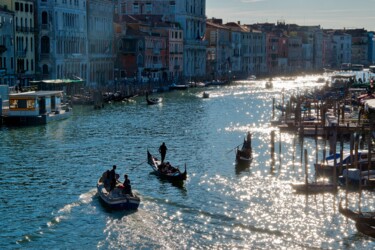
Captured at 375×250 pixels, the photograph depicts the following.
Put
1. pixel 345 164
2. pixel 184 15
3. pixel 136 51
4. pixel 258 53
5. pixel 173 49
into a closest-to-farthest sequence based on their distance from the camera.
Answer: pixel 345 164, pixel 136 51, pixel 173 49, pixel 184 15, pixel 258 53

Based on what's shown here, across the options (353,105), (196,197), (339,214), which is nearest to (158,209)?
(196,197)

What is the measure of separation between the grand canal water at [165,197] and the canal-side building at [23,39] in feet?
50.0

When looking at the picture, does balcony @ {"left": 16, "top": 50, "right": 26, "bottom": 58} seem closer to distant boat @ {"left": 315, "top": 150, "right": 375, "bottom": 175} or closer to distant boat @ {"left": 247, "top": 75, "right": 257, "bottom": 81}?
distant boat @ {"left": 315, "top": 150, "right": 375, "bottom": 175}

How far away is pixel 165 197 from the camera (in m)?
19.7

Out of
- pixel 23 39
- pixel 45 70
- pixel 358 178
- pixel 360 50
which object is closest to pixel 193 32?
pixel 45 70

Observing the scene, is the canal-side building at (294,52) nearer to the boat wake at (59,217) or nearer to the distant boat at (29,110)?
the distant boat at (29,110)

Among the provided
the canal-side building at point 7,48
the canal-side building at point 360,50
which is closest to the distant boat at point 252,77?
the canal-side building at point 7,48

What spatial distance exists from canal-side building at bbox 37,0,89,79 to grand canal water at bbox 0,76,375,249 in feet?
59.7

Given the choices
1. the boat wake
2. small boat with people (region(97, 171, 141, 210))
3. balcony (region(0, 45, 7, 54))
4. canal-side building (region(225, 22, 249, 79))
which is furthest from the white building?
small boat with people (region(97, 171, 141, 210))

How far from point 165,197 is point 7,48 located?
98.7 feet

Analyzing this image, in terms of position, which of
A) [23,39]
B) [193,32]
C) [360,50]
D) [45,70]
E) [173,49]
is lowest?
[45,70]

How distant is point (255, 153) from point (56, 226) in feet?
37.9

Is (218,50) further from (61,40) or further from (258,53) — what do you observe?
(61,40)

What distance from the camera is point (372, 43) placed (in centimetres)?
15300
